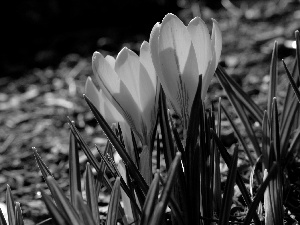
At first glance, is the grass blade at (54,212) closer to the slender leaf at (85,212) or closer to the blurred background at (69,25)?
the slender leaf at (85,212)

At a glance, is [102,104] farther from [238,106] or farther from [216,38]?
[238,106]

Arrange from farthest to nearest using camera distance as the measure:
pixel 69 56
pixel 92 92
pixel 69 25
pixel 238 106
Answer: pixel 69 25, pixel 69 56, pixel 238 106, pixel 92 92

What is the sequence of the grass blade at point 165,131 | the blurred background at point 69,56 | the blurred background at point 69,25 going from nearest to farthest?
1. the grass blade at point 165,131
2. the blurred background at point 69,56
3. the blurred background at point 69,25

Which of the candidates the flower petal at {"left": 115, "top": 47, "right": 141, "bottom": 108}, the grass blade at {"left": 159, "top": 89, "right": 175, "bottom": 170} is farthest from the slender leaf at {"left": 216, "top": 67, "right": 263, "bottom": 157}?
the flower petal at {"left": 115, "top": 47, "right": 141, "bottom": 108}

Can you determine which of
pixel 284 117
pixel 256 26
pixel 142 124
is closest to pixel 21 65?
pixel 256 26

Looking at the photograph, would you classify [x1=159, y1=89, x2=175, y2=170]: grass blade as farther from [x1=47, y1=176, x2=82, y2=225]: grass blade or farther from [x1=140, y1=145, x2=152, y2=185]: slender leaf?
[x1=47, y1=176, x2=82, y2=225]: grass blade

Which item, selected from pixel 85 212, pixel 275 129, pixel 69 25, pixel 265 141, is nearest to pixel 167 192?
pixel 85 212

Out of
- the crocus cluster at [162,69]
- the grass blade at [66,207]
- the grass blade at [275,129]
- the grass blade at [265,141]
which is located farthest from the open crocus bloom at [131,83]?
the grass blade at [265,141]

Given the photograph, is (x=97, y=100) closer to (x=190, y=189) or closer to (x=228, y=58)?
(x=190, y=189)
